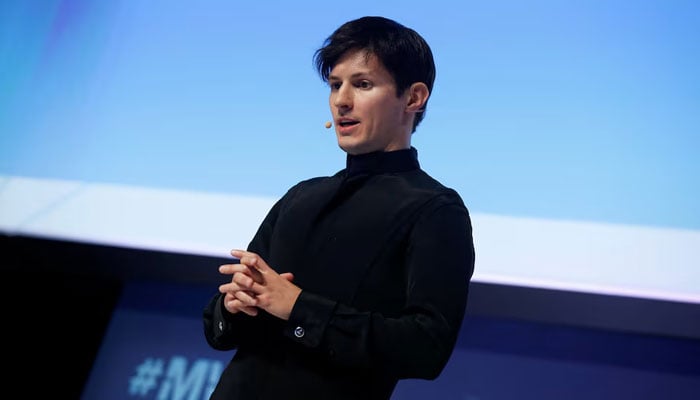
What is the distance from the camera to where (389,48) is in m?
1.03

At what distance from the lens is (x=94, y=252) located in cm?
204

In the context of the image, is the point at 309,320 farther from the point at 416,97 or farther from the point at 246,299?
the point at 416,97

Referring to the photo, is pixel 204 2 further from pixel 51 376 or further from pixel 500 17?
pixel 51 376

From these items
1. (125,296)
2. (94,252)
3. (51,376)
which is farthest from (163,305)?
(51,376)

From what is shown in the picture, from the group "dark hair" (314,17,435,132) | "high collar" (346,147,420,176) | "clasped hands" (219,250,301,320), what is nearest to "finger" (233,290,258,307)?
"clasped hands" (219,250,301,320)

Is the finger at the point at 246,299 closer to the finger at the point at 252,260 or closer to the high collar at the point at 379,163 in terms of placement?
the finger at the point at 252,260

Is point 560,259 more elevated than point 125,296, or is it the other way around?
point 560,259

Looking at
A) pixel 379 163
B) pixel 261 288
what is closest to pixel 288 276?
pixel 261 288

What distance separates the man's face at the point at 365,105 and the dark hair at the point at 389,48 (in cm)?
1

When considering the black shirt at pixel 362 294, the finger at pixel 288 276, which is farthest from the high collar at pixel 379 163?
the finger at pixel 288 276

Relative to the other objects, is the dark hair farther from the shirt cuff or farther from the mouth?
the shirt cuff

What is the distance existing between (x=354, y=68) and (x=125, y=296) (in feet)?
4.99

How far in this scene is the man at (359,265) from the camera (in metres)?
0.84

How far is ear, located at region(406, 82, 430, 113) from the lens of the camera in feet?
3.46
